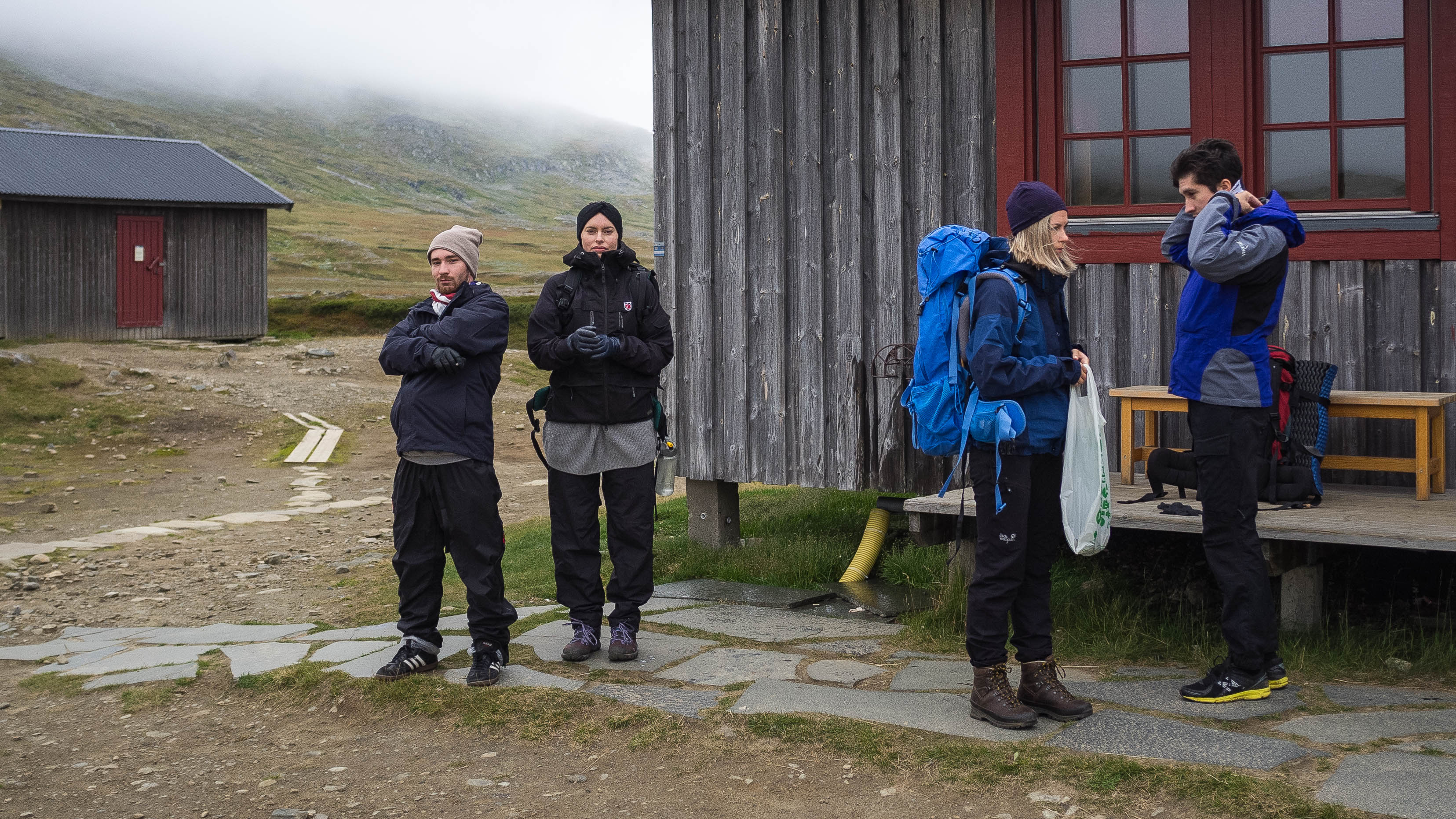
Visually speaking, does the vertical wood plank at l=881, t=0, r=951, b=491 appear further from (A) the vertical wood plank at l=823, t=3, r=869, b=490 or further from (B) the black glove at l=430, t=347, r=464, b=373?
(B) the black glove at l=430, t=347, r=464, b=373

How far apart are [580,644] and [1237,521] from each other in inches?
106

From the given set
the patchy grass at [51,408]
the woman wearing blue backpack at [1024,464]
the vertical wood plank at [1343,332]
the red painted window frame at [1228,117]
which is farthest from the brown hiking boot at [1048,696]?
the patchy grass at [51,408]

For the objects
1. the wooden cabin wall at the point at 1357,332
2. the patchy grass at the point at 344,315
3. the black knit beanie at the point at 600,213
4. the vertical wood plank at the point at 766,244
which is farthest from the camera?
the patchy grass at the point at 344,315

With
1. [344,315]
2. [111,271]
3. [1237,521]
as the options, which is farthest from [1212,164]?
[344,315]

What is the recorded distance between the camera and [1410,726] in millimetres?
3887

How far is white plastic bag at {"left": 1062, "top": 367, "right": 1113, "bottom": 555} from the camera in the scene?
3955 millimetres

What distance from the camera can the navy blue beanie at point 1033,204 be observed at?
4004mm

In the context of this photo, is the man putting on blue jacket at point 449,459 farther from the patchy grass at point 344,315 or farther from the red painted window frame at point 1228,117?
the patchy grass at point 344,315

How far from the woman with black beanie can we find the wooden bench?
2341 millimetres

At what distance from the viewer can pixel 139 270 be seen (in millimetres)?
26422

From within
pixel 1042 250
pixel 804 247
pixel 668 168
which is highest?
pixel 668 168

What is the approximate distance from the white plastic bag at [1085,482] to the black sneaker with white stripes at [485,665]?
2367 millimetres

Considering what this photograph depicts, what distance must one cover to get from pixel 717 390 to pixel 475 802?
3862 mm

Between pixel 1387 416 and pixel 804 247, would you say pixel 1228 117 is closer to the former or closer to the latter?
pixel 1387 416
